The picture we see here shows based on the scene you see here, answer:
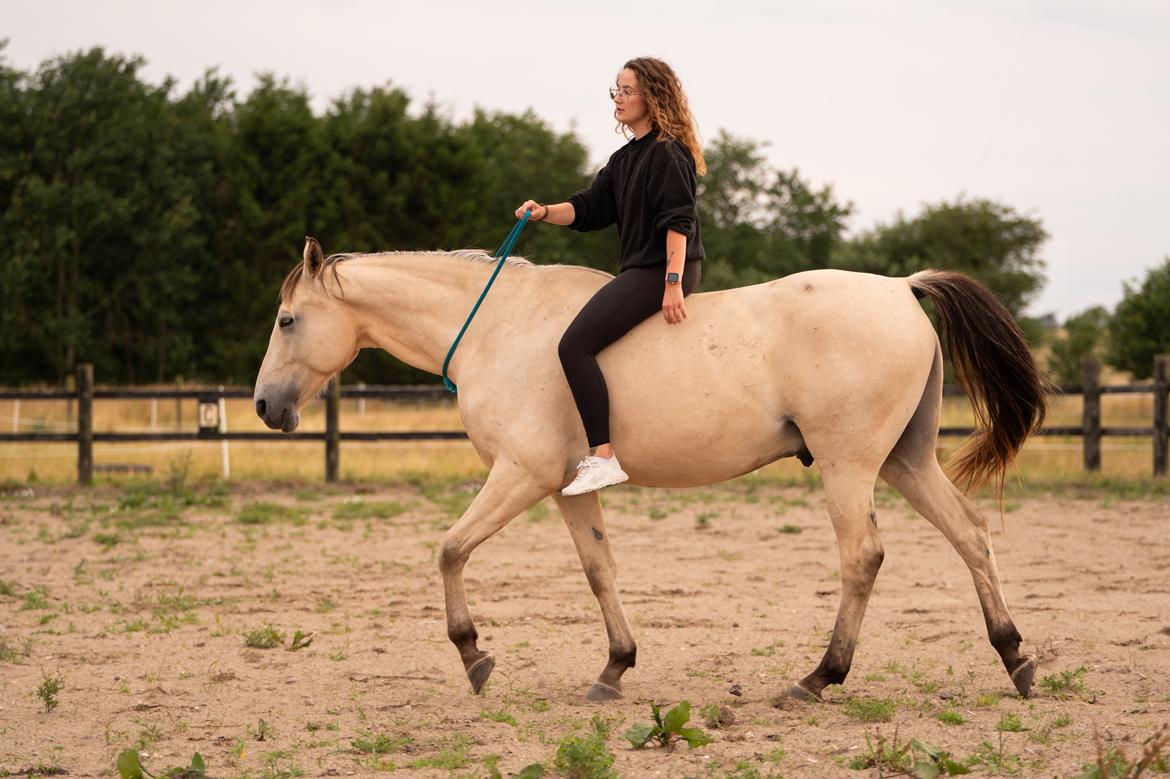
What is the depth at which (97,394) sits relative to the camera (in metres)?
15.2

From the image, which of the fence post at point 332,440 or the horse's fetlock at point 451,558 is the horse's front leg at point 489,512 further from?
the fence post at point 332,440

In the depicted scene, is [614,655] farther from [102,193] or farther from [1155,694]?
[102,193]

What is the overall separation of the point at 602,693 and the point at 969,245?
3790 cm

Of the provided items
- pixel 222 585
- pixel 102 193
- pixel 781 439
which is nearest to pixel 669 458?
pixel 781 439

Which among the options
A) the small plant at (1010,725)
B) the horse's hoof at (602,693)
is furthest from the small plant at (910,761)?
the horse's hoof at (602,693)

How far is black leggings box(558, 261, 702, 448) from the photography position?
4.81 meters

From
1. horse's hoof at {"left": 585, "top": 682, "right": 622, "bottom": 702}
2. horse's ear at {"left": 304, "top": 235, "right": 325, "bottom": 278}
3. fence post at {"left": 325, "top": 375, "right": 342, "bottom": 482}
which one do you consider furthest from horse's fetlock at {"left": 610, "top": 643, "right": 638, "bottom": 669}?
fence post at {"left": 325, "top": 375, "right": 342, "bottom": 482}

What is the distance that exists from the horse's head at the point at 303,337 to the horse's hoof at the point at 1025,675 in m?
3.41

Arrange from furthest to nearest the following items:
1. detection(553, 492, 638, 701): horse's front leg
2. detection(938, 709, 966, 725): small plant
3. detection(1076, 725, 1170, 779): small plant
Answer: detection(553, 492, 638, 701): horse's front leg
detection(938, 709, 966, 725): small plant
detection(1076, 725, 1170, 779): small plant

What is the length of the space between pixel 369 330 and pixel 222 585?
3412mm

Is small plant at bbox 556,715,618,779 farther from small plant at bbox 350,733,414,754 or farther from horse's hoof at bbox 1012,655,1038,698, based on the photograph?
horse's hoof at bbox 1012,655,1038,698

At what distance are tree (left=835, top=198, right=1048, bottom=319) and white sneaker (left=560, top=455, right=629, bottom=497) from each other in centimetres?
3376

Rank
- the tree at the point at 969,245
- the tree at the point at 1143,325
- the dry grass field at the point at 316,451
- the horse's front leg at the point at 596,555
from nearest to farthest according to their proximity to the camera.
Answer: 1. the horse's front leg at the point at 596,555
2. the dry grass field at the point at 316,451
3. the tree at the point at 1143,325
4. the tree at the point at 969,245

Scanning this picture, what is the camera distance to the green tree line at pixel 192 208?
92.5 feet
